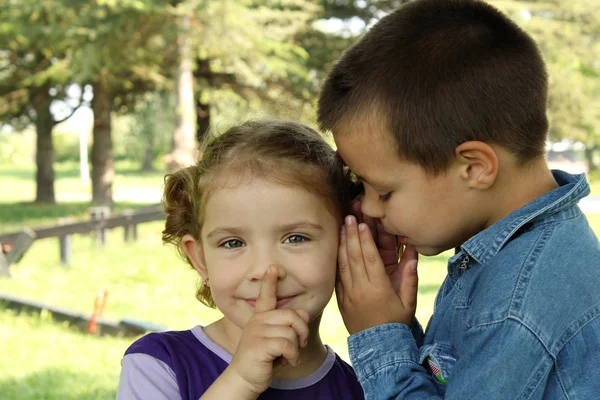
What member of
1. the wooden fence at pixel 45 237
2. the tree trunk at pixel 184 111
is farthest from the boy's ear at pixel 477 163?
the tree trunk at pixel 184 111

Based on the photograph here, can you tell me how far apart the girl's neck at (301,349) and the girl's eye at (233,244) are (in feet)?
0.71

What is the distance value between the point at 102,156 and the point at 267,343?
20346 mm

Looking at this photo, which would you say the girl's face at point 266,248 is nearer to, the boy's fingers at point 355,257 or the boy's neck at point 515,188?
the boy's fingers at point 355,257

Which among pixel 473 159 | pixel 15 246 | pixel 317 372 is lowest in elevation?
pixel 15 246

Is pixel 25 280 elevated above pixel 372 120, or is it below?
below

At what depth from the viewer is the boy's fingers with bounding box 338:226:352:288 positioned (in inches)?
77.2

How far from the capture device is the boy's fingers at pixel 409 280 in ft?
6.42

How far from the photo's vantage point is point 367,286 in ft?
6.33

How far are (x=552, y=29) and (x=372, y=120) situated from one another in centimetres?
2449

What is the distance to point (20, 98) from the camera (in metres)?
20.8

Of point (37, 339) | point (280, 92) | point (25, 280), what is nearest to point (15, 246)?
point (25, 280)

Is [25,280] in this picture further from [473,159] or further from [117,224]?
[473,159]

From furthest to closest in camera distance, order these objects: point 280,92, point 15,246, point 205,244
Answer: point 280,92, point 15,246, point 205,244

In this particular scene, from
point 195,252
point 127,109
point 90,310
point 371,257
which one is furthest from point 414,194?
point 127,109
